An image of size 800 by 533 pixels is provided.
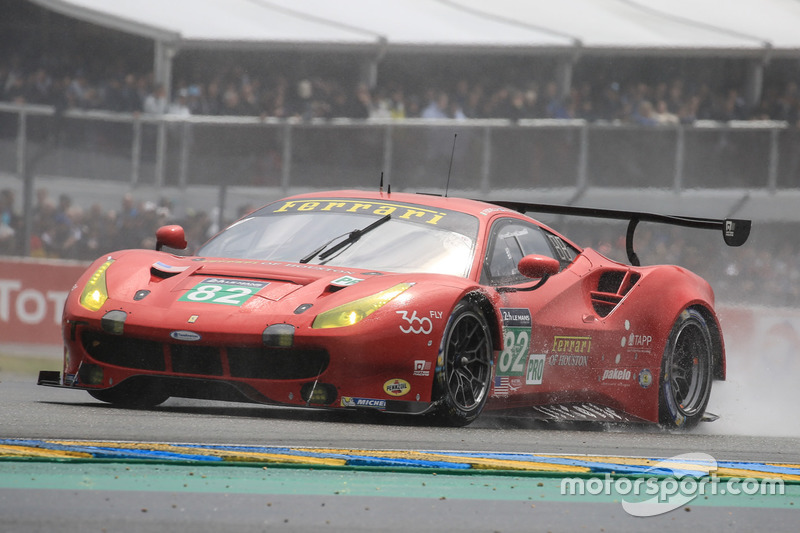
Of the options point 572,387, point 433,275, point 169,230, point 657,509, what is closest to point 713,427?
point 572,387

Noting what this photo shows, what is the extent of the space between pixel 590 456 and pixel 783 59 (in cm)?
1362

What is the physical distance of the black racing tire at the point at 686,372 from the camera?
297 inches

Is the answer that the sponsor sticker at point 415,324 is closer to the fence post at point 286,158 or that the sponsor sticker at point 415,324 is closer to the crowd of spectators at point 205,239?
the crowd of spectators at point 205,239

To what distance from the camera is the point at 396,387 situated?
5.70 m

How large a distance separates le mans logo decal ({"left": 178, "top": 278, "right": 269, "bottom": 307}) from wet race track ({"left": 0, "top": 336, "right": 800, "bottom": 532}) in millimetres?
519

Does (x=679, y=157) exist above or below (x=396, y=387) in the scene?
above

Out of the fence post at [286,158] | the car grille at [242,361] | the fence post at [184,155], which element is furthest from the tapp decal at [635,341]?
the fence post at [184,155]

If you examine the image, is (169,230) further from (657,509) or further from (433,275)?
(657,509)

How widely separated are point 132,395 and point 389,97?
10.9 m

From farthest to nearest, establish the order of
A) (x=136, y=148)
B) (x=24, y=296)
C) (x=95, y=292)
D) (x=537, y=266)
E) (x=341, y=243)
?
1. (x=136, y=148)
2. (x=24, y=296)
3. (x=341, y=243)
4. (x=537, y=266)
5. (x=95, y=292)

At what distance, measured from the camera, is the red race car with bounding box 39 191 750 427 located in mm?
5648

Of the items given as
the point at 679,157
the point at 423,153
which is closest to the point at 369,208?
the point at 423,153

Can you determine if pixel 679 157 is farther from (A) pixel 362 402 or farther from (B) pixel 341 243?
(A) pixel 362 402

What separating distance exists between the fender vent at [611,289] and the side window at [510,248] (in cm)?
32
